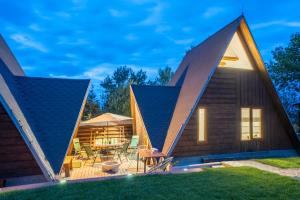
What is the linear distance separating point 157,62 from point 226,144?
81541mm

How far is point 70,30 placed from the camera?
6128 centimetres

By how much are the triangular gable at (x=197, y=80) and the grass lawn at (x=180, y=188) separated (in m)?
2.65

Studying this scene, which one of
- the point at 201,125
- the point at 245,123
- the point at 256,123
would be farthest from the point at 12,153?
the point at 256,123

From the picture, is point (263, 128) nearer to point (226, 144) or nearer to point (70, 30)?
point (226, 144)

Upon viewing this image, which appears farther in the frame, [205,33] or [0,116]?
[205,33]

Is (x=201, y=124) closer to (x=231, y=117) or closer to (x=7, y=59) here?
(x=231, y=117)

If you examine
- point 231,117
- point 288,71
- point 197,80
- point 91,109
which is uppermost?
point 288,71

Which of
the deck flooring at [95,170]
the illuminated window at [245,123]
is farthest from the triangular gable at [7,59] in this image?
the illuminated window at [245,123]

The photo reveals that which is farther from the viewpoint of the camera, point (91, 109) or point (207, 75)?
point (91, 109)

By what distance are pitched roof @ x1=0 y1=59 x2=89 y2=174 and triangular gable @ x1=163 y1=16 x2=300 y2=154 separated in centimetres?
378

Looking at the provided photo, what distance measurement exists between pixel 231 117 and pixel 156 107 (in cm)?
335

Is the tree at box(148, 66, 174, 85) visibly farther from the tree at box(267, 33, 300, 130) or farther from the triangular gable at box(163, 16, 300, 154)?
the triangular gable at box(163, 16, 300, 154)

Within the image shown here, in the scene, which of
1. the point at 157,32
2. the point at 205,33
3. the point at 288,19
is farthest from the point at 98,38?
the point at 288,19

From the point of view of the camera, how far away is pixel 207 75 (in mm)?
8359
